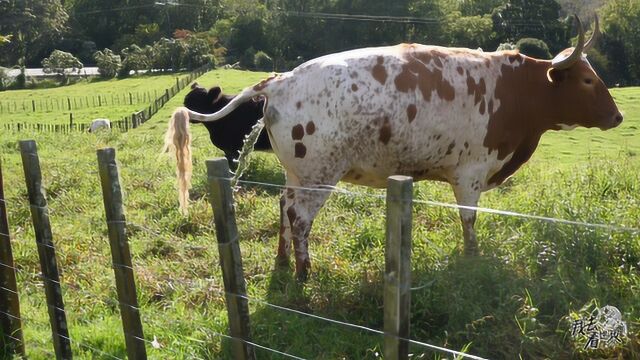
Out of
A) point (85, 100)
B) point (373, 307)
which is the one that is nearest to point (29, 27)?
point (85, 100)

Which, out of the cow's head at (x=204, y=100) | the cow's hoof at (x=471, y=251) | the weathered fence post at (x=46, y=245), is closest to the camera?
the weathered fence post at (x=46, y=245)

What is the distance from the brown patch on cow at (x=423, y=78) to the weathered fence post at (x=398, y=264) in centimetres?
345

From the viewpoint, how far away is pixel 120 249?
402cm

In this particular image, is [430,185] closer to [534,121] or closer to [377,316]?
[534,121]

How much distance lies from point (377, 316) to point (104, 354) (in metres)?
1.85

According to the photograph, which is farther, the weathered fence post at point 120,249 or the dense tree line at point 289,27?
the dense tree line at point 289,27

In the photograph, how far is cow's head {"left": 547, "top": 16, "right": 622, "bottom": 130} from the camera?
7027 millimetres

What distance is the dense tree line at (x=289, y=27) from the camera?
1695 inches

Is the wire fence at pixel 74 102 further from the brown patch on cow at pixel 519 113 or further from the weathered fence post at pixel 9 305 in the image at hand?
the weathered fence post at pixel 9 305

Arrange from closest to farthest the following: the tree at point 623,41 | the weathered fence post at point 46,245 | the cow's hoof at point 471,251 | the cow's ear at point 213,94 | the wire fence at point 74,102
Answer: the weathered fence post at point 46,245
the cow's hoof at point 471,251
the cow's ear at point 213,94
the wire fence at point 74,102
the tree at point 623,41

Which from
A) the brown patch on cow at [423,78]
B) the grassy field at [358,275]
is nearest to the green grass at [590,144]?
the grassy field at [358,275]

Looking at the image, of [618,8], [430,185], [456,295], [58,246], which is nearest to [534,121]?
[430,185]

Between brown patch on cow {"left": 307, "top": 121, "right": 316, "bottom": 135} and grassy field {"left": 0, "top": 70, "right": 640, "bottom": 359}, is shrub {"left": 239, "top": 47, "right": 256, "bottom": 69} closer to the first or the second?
grassy field {"left": 0, "top": 70, "right": 640, "bottom": 359}

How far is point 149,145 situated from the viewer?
13797 millimetres
